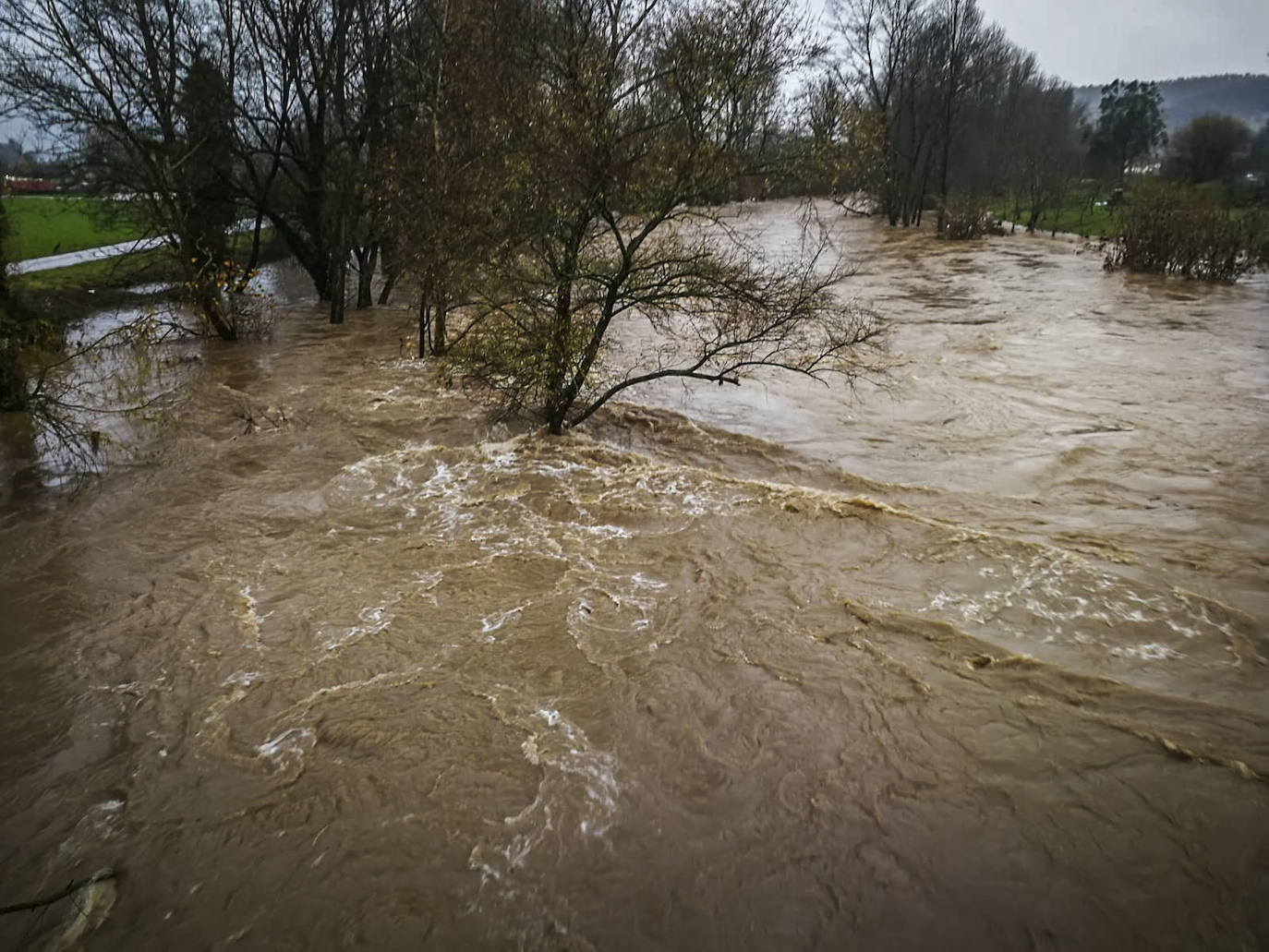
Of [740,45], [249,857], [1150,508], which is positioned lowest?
[249,857]

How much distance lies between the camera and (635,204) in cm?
975

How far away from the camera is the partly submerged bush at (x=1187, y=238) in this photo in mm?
21625

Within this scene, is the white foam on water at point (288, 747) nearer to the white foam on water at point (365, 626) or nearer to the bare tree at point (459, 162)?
the white foam on water at point (365, 626)

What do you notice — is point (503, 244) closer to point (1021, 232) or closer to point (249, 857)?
point (249, 857)

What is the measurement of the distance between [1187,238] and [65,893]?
27.0 m

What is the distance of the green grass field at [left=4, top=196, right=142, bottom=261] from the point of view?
17.3 meters

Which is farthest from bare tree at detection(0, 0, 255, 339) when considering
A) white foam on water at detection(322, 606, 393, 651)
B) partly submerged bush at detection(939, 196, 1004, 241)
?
partly submerged bush at detection(939, 196, 1004, 241)

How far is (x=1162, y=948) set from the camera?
13.0ft

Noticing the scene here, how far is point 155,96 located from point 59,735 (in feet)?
51.9

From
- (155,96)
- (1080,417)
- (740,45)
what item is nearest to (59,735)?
(740,45)

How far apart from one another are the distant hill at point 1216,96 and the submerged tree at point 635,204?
209ft

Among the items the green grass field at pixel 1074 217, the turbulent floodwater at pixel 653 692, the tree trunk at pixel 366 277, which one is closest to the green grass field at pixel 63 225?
the tree trunk at pixel 366 277

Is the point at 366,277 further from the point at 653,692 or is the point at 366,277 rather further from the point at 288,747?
the point at 653,692

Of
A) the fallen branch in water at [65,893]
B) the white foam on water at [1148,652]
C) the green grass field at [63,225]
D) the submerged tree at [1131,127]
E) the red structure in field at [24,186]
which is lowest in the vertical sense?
the fallen branch in water at [65,893]
